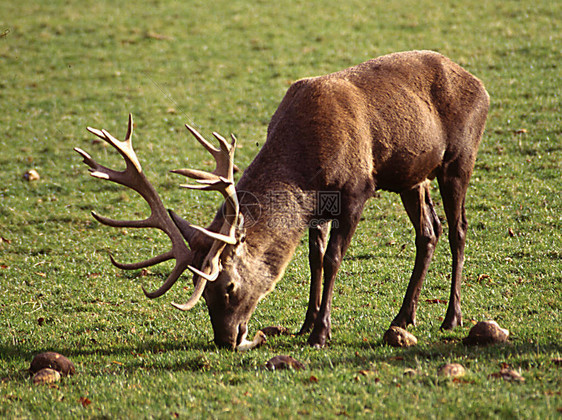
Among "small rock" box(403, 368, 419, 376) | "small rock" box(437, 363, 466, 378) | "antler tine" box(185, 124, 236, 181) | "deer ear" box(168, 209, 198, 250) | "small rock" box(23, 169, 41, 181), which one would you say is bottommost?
"small rock" box(23, 169, 41, 181)

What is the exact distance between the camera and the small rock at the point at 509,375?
4848mm

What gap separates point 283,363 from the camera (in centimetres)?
550

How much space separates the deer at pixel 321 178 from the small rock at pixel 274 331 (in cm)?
20

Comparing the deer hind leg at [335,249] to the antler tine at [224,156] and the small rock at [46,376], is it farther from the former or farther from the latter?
the small rock at [46,376]

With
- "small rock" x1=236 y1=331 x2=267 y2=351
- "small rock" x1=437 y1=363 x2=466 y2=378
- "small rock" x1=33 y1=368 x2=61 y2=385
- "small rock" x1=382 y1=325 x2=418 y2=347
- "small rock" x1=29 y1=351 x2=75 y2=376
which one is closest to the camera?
"small rock" x1=437 y1=363 x2=466 y2=378

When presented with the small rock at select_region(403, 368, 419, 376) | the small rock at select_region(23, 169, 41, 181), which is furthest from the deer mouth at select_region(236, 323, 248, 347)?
the small rock at select_region(23, 169, 41, 181)

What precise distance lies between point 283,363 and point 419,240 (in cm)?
242

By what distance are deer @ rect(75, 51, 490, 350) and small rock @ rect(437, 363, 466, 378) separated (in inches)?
55.7

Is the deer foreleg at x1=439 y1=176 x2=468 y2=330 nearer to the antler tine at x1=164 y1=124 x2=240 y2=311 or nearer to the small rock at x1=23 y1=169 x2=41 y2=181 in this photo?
the antler tine at x1=164 y1=124 x2=240 y2=311

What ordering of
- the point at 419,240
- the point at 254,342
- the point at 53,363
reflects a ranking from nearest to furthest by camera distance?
1. the point at 53,363
2. the point at 254,342
3. the point at 419,240

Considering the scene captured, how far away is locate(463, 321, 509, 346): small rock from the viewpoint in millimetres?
5836

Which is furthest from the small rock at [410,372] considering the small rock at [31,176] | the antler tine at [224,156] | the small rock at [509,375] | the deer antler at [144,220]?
the small rock at [31,176]

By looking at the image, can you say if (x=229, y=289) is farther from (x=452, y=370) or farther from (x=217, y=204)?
(x=217, y=204)

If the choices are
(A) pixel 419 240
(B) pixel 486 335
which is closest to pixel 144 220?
(A) pixel 419 240
